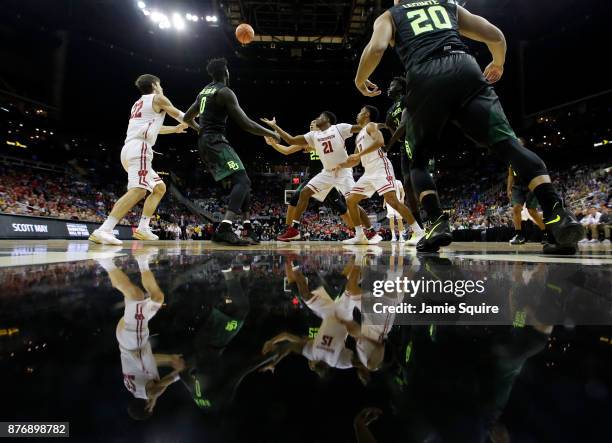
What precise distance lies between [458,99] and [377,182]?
2.40 metres

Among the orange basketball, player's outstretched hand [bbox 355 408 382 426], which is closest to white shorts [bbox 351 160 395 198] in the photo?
player's outstretched hand [bbox 355 408 382 426]

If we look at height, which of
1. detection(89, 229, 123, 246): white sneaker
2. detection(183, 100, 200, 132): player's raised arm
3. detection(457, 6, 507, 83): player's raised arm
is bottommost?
detection(89, 229, 123, 246): white sneaker

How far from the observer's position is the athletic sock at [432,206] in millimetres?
2375

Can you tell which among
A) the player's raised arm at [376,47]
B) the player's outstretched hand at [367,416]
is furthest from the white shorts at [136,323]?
the player's raised arm at [376,47]

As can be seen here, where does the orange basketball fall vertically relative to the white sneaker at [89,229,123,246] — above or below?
above

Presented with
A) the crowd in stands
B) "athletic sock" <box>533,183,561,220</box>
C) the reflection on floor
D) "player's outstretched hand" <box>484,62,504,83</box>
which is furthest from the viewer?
the crowd in stands

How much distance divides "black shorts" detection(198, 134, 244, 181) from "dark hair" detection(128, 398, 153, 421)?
3.54 meters

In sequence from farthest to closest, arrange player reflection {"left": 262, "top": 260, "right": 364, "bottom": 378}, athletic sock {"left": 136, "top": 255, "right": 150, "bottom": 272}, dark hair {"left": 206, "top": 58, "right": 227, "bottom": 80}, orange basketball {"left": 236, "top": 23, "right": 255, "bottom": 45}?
1. orange basketball {"left": 236, "top": 23, "right": 255, "bottom": 45}
2. dark hair {"left": 206, "top": 58, "right": 227, "bottom": 80}
3. athletic sock {"left": 136, "top": 255, "right": 150, "bottom": 272}
4. player reflection {"left": 262, "top": 260, "right": 364, "bottom": 378}

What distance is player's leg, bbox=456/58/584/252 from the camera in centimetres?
185

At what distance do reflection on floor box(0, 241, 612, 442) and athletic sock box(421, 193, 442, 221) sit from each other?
5.40 ft

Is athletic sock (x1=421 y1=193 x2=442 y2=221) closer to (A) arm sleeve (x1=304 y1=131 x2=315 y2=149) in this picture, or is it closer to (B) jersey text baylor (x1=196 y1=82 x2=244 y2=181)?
(B) jersey text baylor (x1=196 y1=82 x2=244 y2=181)

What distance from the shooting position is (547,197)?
1919mm

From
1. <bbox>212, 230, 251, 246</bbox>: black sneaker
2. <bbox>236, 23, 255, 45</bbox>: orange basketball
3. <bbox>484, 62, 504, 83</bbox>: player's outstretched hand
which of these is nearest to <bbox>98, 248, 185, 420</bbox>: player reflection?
<bbox>484, 62, 504, 83</bbox>: player's outstretched hand

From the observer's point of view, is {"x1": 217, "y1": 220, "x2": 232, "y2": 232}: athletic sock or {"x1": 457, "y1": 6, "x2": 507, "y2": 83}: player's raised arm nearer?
{"x1": 457, "y1": 6, "x2": 507, "y2": 83}: player's raised arm
